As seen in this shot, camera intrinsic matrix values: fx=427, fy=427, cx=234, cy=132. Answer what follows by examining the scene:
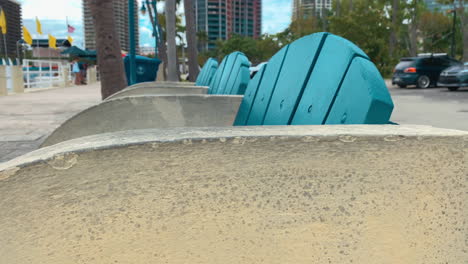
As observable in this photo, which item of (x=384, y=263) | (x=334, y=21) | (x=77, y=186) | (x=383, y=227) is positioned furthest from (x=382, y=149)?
(x=334, y=21)

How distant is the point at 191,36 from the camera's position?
15125 mm

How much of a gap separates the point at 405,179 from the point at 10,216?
3.27 ft

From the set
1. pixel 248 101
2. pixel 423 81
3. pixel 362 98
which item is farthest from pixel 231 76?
pixel 423 81

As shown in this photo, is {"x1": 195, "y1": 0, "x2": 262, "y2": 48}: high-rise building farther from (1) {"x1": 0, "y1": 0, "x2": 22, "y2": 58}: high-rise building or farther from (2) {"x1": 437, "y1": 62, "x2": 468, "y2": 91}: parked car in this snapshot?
(2) {"x1": 437, "y1": 62, "x2": 468, "y2": 91}: parked car

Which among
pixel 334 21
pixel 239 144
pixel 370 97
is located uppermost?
pixel 334 21

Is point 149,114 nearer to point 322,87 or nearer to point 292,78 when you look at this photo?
point 292,78

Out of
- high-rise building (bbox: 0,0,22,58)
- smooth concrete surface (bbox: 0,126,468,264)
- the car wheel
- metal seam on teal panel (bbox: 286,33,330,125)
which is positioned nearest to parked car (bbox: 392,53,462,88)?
the car wheel

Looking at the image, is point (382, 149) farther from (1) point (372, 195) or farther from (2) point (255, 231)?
(2) point (255, 231)

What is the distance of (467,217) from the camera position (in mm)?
1186

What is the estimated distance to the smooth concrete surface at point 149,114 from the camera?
8.53 ft

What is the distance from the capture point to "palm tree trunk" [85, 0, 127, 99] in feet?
23.6

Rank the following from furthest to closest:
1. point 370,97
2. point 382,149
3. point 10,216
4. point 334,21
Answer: point 334,21, point 370,97, point 382,149, point 10,216

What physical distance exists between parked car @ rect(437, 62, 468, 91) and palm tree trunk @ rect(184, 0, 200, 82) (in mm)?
9793

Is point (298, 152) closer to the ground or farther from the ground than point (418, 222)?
farther from the ground
